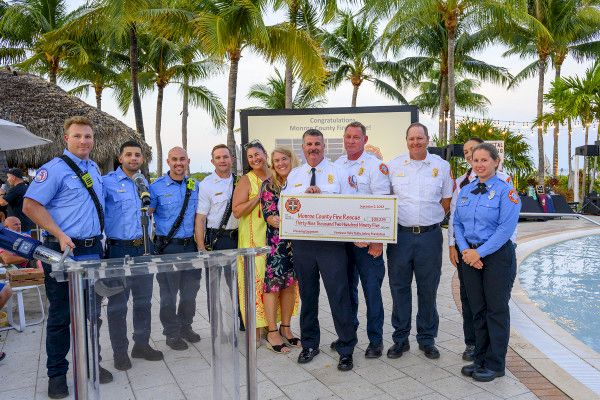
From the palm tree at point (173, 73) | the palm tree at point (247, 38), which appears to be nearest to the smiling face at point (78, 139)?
the palm tree at point (247, 38)

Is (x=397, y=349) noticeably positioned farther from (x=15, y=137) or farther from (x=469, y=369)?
(x=15, y=137)

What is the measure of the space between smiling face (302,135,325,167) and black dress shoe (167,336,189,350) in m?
1.97

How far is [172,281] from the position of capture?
2289 mm

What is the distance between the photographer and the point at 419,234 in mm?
3943

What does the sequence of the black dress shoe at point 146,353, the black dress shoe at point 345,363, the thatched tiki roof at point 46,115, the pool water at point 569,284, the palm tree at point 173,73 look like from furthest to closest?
the palm tree at point 173,73, the thatched tiki roof at point 46,115, the pool water at point 569,284, the black dress shoe at point 345,363, the black dress shoe at point 146,353

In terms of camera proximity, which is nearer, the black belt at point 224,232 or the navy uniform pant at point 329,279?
the navy uniform pant at point 329,279

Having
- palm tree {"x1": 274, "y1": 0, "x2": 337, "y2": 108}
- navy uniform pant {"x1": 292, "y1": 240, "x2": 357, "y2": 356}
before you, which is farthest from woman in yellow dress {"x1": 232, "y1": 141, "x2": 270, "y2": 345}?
palm tree {"x1": 274, "y1": 0, "x2": 337, "y2": 108}

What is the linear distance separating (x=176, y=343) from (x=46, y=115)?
10.5 m

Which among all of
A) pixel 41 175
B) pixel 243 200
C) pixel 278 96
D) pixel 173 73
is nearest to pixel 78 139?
pixel 41 175

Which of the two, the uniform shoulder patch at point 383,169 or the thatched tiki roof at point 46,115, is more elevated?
the thatched tiki roof at point 46,115

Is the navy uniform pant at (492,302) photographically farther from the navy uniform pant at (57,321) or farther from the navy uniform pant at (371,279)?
the navy uniform pant at (57,321)

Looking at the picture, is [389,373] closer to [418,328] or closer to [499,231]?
[418,328]

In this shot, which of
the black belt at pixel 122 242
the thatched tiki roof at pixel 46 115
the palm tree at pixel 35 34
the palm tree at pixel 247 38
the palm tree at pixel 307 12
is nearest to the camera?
the black belt at pixel 122 242

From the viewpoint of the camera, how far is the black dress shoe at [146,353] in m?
2.18
